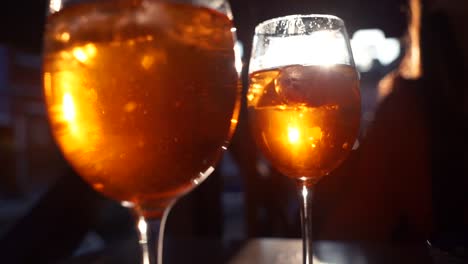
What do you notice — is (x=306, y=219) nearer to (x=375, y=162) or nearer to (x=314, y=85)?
(x=314, y=85)

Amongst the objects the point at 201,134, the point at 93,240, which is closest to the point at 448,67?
the point at 201,134

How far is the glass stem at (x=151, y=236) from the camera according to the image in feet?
1.53

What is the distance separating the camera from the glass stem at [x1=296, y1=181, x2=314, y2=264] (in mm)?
702

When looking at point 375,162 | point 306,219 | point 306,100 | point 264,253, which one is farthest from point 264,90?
point 375,162

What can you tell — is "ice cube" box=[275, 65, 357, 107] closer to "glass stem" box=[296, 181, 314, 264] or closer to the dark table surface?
"glass stem" box=[296, 181, 314, 264]

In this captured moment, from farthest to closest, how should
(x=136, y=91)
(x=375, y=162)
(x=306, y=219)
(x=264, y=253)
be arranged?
(x=375, y=162) < (x=264, y=253) < (x=306, y=219) < (x=136, y=91)

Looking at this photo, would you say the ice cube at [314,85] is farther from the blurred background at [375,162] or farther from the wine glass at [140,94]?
the blurred background at [375,162]

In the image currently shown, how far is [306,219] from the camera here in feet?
2.45

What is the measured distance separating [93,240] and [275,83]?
4.17 metres

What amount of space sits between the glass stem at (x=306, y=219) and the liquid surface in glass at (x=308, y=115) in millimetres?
20

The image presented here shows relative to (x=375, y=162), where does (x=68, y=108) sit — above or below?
above

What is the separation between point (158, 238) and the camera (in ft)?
1.55

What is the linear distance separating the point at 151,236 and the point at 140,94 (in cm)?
14

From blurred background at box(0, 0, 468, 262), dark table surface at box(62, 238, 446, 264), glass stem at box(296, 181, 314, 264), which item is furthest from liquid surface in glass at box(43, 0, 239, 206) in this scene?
blurred background at box(0, 0, 468, 262)
